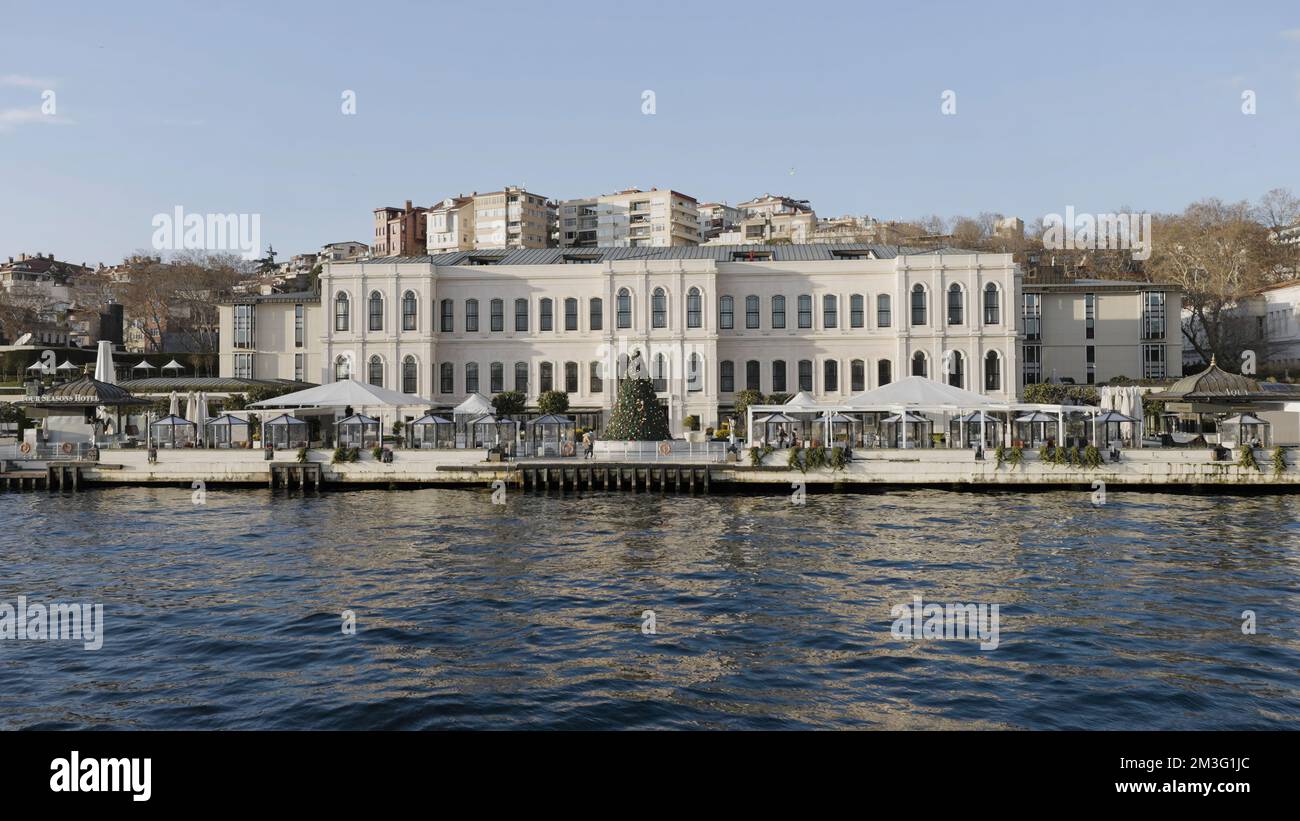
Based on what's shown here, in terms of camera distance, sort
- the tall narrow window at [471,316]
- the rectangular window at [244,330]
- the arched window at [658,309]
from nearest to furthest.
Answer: the arched window at [658,309]
the tall narrow window at [471,316]
the rectangular window at [244,330]

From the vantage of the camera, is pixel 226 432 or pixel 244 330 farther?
pixel 244 330

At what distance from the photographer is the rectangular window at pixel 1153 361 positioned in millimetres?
62612

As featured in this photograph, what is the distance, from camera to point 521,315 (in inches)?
2266

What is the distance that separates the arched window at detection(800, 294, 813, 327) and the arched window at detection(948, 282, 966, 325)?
7921 mm

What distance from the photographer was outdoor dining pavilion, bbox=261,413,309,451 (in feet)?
131

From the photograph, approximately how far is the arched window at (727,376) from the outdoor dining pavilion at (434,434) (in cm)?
2018

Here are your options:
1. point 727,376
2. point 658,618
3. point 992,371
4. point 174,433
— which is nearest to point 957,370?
point 992,371

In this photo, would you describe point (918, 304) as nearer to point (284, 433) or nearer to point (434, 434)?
point (434, 434)

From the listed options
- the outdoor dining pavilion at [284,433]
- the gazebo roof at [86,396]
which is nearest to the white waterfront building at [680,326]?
the gazebo roof at [86,396]

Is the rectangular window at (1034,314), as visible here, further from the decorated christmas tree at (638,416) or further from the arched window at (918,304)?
the decorated christmas tree at (638,416)

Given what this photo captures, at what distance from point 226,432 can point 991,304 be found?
41.1 m

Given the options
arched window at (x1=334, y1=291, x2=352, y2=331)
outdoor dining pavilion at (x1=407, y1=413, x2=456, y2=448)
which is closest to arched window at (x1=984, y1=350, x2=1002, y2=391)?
outdoor dining pavilion at (x1=407, y1=413, x2=456, y2=448)

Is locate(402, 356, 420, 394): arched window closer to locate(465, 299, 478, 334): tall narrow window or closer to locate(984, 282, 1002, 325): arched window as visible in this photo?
locate(465, 299, 478, 334): tall narrow window
